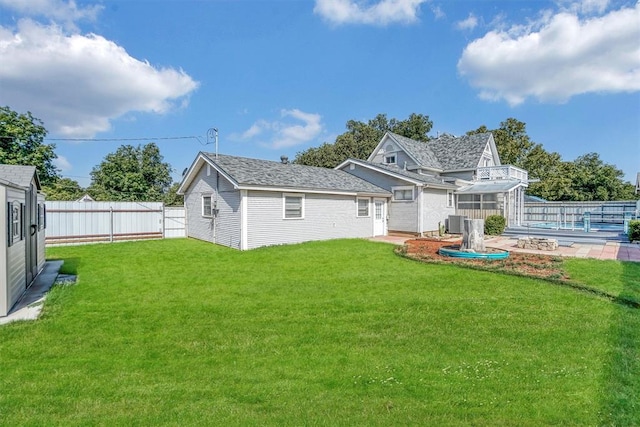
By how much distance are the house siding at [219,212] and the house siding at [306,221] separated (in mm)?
719

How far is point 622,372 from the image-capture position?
3.82 m

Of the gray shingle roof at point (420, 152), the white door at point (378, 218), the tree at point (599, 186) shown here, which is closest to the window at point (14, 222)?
the white door at point (378, 218)

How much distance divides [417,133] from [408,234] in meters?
31.5

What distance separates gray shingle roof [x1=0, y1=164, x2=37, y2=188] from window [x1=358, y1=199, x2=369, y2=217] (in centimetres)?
1368

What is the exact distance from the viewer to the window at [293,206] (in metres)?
15.4

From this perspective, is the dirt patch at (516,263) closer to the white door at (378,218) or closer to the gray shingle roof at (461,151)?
the white door at (378,218)

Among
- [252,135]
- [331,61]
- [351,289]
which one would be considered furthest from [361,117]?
[351,289]

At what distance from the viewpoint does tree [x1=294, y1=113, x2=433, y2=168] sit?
43125 millimetres

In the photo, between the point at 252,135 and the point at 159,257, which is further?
the point at 252,135

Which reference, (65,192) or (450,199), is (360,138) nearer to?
(450,199)

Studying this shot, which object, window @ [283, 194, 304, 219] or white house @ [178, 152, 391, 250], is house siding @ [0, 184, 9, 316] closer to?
white house @ [178, 152, 391, 250]

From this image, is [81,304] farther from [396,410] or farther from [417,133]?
[417,133]

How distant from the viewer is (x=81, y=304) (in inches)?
258

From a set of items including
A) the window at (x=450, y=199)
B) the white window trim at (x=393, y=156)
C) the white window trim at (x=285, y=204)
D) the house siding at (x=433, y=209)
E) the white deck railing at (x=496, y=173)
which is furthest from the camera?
the white window trim at (x=393, y=156)
